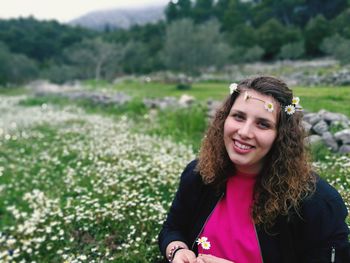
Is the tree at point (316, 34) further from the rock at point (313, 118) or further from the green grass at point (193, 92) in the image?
the rock at point (313, 118)

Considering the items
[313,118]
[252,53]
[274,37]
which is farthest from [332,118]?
[274,37]

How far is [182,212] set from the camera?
2.79 m

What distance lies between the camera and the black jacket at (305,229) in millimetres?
2129

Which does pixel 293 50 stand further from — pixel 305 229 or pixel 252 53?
pixel 305 229

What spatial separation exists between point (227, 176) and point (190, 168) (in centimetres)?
41

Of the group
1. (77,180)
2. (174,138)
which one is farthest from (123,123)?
(77,180)

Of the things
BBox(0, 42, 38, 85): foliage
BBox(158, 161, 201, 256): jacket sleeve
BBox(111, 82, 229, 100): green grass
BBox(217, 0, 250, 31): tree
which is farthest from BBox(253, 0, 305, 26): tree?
BBox(158, 161, 201, 256): jacket sleeve

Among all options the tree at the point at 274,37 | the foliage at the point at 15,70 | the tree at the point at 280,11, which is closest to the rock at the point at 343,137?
the foliage at the point at 15,70

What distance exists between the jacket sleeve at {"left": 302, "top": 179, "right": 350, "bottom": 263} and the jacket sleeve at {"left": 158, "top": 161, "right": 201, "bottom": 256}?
0.90 m

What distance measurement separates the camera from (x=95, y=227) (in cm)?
447

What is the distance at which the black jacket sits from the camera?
6.98ft

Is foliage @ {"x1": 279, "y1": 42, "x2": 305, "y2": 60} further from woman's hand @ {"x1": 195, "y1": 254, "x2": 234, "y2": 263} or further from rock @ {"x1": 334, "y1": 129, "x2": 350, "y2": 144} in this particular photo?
woman's hand @ {"x1": 195, "y1": 254, "x2": 234, "y2": 263}

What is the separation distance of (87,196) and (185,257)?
3.21 m

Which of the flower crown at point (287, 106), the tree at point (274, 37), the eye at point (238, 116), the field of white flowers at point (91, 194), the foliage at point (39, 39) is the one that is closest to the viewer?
the flower crown at point (287, 106)
